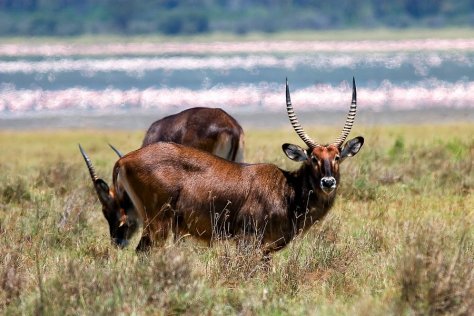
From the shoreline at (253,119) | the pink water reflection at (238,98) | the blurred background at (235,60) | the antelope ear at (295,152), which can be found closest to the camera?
the antelope ear at (295,152)

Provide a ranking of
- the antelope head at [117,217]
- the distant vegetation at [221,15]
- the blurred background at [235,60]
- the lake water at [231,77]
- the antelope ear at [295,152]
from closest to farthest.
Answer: the antelope ear at [295,152] < the antelope head at [117,217] < the blurred background at [235,60] < the lake water at [231,77] < the distant vegetation at [221,15]

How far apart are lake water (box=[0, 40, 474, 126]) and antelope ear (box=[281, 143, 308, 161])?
77.3 feet

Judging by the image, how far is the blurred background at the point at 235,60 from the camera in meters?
35.4

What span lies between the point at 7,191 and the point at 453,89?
25.4 metres

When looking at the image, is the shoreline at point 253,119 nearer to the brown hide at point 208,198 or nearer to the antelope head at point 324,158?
the antelope head at point 324,158

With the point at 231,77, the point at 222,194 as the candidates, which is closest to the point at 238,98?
the point at 231,77

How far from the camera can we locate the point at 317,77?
46875 mm

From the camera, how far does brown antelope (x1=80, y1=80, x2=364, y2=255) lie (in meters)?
10.7

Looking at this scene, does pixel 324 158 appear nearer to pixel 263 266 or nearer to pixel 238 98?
pixel 263 266

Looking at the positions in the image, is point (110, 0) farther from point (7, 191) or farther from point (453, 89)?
point (7, 191)

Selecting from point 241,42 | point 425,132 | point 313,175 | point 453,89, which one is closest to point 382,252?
point 313,175

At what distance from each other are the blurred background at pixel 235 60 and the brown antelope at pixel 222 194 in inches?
775

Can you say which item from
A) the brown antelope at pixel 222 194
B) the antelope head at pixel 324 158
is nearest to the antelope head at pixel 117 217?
the brown antelope at pixel 222 194

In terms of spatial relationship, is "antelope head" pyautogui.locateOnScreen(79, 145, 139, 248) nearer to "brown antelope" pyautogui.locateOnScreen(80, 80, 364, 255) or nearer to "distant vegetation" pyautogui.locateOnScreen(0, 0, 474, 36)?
"brown antelope" pyautogui.locateOnScreen(80, 80, 364, 255)
